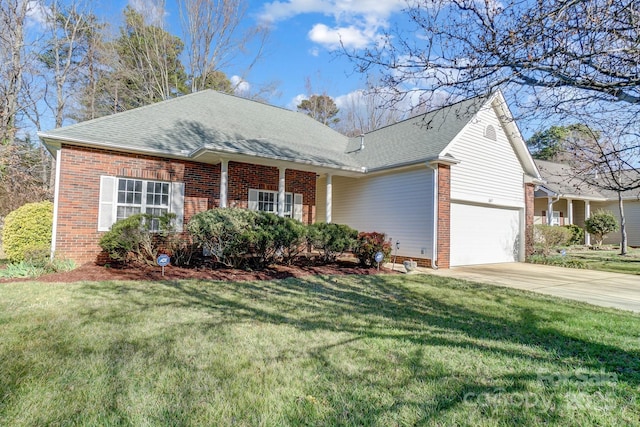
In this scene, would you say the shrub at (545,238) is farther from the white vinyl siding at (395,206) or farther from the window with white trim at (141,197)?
the window with white trim at (141,197)

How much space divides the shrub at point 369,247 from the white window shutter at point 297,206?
11.4 feet

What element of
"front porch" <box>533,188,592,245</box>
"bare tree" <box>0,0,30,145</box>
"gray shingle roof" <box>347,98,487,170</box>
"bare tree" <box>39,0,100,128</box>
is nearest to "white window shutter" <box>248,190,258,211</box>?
"gray shingle roof" <box>347,98,487,170</box>

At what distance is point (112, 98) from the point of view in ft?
70.3

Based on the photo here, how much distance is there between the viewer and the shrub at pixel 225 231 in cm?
796

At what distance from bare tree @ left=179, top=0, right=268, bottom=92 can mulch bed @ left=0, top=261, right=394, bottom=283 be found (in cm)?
1753

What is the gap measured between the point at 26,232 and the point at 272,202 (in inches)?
274

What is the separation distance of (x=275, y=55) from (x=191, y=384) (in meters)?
24.6

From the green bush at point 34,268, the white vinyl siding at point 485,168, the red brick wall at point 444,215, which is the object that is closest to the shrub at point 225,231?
the green bush at point 34,268

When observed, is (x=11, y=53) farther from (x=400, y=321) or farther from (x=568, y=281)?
(x=568, y=281)

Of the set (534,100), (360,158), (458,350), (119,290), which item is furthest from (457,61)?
(360,158)

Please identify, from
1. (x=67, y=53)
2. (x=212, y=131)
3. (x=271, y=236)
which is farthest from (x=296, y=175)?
(x=67, y=53)

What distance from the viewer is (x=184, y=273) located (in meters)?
7.84

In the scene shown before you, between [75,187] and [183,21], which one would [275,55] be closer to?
[183,21]

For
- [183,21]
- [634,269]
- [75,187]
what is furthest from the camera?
[183,21]
